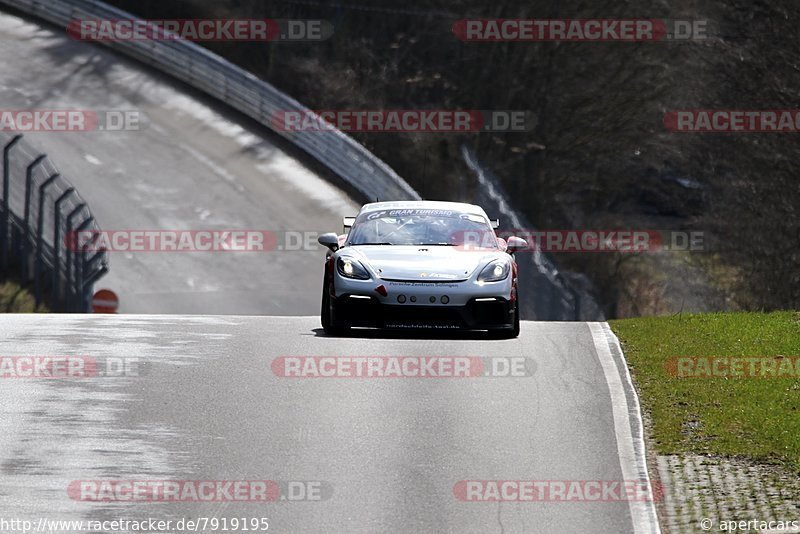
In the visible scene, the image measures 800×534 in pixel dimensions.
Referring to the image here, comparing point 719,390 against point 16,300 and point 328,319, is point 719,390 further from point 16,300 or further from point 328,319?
point 16,300

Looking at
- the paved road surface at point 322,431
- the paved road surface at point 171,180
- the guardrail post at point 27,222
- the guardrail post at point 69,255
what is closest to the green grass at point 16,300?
the guardrail post at point 27,222

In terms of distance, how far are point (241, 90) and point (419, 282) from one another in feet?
80.5

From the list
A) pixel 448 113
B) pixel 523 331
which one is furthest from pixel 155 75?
pixel 523 331

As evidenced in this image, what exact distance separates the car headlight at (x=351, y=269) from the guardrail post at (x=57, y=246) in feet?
40.2

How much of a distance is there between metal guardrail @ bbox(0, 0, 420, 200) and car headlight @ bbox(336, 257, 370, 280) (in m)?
19.5

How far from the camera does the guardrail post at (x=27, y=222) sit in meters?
27.2

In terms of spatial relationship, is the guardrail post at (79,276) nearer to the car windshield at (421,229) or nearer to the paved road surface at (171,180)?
the paved road surface at (171,180)

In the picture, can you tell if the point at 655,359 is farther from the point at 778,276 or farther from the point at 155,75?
the point at 155,75

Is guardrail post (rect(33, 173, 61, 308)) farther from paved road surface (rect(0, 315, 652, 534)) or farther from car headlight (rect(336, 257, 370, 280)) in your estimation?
car headlight (rect(336, 257, 370, 280))

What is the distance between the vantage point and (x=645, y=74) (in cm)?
4519

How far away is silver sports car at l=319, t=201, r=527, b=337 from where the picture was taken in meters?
15.7

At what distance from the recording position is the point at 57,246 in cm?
2847

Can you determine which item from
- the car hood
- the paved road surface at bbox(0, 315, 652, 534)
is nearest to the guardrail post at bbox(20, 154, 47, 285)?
the paved road surface at bbox(0, 315, 652, 534)

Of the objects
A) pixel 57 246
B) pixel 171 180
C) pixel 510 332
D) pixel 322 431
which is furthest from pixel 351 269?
pixel 171 180
